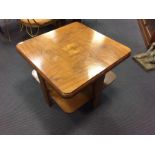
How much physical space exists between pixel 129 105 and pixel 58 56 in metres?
0.78

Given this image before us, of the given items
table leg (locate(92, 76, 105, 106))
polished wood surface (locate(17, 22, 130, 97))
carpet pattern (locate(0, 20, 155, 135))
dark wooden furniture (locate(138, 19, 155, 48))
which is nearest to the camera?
polished wood surface (locate(17, 22, 130, 97))

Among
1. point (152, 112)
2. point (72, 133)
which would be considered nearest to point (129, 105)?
point (152, 112)

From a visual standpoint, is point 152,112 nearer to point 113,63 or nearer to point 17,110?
point 113,63

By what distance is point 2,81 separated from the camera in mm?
1594

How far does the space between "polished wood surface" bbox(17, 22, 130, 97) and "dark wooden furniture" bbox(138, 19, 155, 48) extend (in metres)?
1.00

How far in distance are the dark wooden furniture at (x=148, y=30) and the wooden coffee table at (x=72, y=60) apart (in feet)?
3.05

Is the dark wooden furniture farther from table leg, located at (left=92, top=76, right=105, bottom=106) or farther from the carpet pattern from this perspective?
table leg, located at (left=92, top=76, right=105, bottom=106)

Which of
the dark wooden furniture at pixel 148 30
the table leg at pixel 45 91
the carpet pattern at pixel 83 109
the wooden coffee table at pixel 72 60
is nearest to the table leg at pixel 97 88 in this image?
the wooden coffee table at pixel 72 60

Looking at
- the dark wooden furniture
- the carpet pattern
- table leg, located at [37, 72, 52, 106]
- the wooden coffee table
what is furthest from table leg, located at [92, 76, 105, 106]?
the dark wooden furniture

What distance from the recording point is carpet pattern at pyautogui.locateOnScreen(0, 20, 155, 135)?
1.26 meters

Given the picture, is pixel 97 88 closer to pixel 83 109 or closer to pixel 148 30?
pixel 83 109

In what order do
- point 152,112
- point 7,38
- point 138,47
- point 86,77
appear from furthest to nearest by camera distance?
point 7,38 < point 138,47 < point 152,112 < point 86,77

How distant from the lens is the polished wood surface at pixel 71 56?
2.92 ft

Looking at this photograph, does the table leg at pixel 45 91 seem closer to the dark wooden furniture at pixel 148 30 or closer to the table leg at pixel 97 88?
the table leg at pixel 97 88
